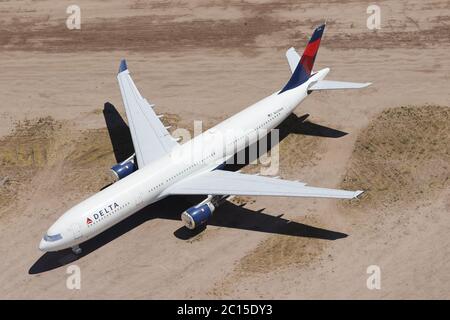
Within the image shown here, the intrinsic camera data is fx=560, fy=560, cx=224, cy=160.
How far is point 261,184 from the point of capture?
4969 centimetres

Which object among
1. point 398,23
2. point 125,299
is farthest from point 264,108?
point 398,23

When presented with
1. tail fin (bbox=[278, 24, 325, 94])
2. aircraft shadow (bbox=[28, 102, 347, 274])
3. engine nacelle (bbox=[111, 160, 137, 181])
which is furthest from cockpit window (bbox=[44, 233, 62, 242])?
tail fin (bbox=[278, 24, 325, 94])

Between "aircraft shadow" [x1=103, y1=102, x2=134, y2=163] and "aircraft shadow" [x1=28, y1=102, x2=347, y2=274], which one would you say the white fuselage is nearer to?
"aircraft shadow" [x1=28, y1=102, x2=347, y2=274]

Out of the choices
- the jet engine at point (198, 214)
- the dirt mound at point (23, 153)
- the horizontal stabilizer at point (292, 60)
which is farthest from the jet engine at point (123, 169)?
the horizontal stabilizer at point (292, 60)

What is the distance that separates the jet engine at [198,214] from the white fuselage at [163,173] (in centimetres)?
340

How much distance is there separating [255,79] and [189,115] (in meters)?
10.8

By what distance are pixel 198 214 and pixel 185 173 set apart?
473 cm

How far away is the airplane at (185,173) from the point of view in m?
46.2

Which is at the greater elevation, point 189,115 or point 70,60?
point 70,60

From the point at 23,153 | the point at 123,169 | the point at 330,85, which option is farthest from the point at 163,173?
the point at 330,85

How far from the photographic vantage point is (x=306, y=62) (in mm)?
59188

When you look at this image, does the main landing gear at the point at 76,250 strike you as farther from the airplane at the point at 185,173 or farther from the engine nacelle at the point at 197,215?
the engine nacelle at the point at 197,215

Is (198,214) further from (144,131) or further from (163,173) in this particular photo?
(144,131)

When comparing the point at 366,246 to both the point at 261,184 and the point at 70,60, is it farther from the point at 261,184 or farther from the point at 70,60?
the point at 70,60
